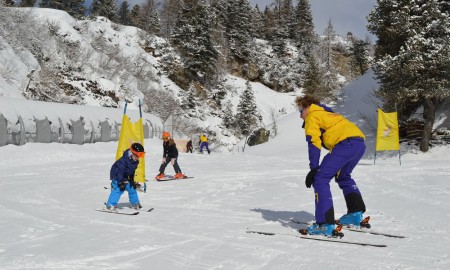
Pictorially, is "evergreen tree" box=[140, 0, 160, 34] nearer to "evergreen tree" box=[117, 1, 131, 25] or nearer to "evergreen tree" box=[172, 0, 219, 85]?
"evergreen tree" box=[117, 1, 131, 25]

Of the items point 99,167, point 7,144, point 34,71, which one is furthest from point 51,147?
point 34,71

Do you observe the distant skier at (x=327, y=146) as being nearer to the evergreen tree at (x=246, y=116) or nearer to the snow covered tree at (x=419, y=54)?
the snow covered tree at (x=419, y=54)

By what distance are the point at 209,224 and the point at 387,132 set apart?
53.4 ft

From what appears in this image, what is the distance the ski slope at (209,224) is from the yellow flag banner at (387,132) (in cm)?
571

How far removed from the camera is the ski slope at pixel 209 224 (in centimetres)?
423

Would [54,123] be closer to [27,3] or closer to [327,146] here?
[327,146]

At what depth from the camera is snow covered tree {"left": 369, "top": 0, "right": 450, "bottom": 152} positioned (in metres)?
21.6

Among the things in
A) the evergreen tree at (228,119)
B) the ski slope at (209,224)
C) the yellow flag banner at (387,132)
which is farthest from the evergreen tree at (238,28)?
the ski slope at (209,224)

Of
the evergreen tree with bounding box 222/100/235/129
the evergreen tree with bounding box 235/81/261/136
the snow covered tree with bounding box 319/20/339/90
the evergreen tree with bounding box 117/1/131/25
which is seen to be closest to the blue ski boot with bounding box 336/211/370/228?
the evergreen tree with bounding box 235/81/261/136

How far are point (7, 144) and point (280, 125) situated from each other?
81.0ft

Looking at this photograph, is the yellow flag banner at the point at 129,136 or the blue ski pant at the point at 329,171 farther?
the yellow flag banner at the point at 129,136

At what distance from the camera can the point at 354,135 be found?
551 cm

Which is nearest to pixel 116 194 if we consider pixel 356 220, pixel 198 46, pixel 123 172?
pixel 123 172

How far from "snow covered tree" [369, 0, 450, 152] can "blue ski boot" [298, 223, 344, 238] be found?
62.6 feet
